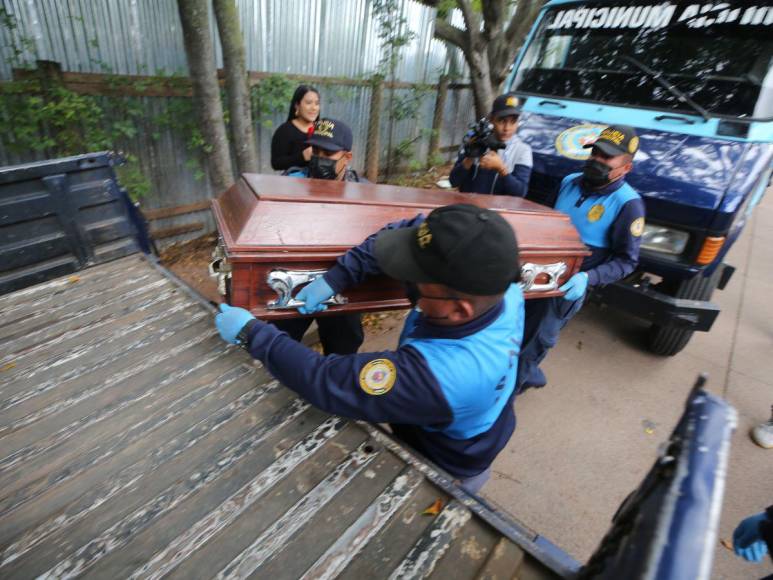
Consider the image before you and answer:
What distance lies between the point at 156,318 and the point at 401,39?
523cm

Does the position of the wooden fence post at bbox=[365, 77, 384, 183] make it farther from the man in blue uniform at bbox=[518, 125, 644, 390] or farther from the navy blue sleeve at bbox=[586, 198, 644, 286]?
the navy blue sleeve at bbox=[586, 198, 644, 286]

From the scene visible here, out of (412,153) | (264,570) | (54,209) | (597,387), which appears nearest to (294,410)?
(264,570)

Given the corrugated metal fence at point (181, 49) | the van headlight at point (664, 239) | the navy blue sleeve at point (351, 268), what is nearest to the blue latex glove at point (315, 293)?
the navy blue sleeve at point (351, 268)

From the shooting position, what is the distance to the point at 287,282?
1550mm

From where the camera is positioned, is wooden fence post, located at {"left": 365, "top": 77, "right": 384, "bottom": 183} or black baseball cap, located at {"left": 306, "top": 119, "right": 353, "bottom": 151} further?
→ wooden fence post, located at {"left": 365, "top": 77, "right": 384, "bottom": 183}

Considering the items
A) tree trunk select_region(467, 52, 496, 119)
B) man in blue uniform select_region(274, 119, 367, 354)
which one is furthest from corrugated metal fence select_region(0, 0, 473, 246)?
man in blue uniform select_region(274, 119, 367, 354)

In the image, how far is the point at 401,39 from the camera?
5652 millimetres

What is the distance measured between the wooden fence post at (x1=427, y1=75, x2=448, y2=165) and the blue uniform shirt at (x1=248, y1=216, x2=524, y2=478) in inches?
259

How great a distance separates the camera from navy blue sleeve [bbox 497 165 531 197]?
2727 mm

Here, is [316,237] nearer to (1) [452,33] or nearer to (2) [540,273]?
(2) [540,273]

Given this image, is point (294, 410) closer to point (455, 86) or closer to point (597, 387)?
point (597, 387)

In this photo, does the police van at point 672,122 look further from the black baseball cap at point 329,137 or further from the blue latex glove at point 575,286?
the black baseball cap at point 329,137

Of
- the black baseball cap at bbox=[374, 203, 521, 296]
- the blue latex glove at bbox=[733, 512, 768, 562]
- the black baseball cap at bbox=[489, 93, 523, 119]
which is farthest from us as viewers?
the black baseball cap at bbox=[489, 93, 523, 119]

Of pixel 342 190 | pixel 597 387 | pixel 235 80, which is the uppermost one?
pixel 235 80
